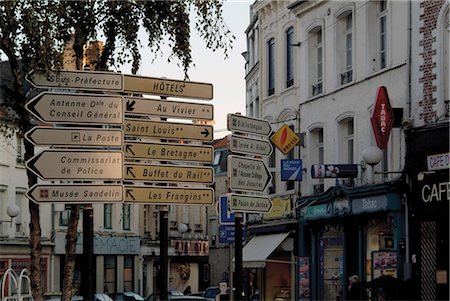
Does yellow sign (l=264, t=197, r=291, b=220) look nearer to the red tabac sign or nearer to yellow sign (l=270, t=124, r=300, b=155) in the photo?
yellow sign (l=270, t=124, r=300, b=155)

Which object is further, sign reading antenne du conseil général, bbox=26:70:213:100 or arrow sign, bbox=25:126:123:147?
sign reading antenne du conseil général, bbox=26:70:213:100

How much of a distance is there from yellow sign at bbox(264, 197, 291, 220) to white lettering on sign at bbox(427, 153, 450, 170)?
10.2m

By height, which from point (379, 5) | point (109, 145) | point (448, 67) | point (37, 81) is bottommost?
point (109, 145)

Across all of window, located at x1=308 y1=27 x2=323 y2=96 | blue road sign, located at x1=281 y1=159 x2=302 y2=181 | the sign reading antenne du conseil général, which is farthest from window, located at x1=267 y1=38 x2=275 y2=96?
the sign reading antenne du conseil général

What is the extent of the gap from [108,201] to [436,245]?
1421 cm

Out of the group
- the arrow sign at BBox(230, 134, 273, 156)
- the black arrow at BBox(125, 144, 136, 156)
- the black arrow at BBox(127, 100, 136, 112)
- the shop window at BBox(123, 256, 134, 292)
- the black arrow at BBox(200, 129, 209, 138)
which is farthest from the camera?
the shop window at BBox(123, 256, 134, 292)

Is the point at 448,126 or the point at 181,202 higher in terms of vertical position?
the point at 448,126

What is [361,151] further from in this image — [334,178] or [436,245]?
[436,245]

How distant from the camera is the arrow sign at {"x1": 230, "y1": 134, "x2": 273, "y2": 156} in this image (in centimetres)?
1477

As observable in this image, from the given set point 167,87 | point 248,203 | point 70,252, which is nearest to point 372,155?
point 248,203

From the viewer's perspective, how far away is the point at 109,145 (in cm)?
1301

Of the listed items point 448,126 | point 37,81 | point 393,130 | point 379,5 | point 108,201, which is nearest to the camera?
point 108,201

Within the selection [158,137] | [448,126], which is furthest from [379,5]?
[158,137]

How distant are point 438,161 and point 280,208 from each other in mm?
11600
